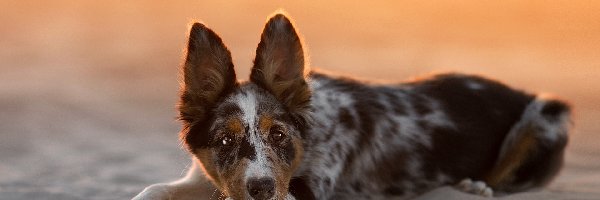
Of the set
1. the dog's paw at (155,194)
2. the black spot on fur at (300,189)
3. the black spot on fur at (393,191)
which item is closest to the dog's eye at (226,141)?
the black spot on fur at (300,189)

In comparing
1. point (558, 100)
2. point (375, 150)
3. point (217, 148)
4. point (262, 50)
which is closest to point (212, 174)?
point (217, 148)

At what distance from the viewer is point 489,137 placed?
12734 mm

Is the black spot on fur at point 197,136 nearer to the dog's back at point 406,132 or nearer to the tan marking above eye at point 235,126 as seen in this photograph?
the tan marking above eye at point 235,126

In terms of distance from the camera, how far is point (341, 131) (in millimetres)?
11664

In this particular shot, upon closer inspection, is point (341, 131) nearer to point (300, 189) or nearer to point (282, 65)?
point (300, 189)

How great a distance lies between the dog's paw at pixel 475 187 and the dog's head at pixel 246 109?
6.46 feet

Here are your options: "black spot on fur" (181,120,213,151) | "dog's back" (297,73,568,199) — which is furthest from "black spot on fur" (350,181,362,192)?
"black spot on fur" (181,120,213,151)

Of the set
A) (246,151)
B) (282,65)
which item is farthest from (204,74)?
(246,151)

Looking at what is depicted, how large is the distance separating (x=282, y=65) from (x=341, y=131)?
1109mm

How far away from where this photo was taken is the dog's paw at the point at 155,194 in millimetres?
11469

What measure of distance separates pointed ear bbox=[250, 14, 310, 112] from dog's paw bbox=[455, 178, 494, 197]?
2.03m

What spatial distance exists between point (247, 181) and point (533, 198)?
3.13 m

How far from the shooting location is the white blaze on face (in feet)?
33.0

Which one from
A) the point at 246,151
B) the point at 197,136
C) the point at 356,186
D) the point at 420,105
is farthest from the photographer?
the point at 420,105
